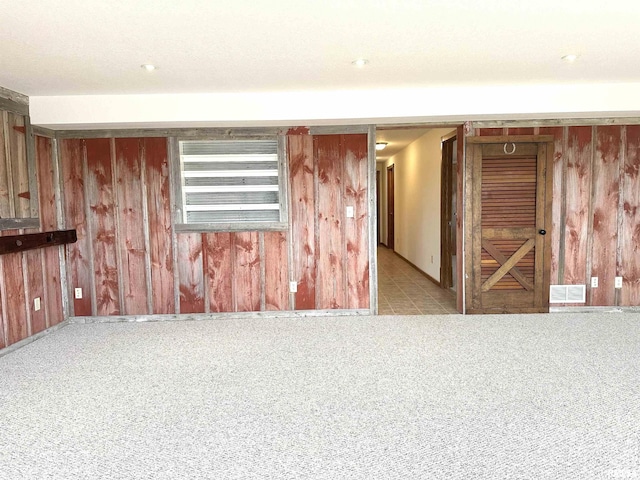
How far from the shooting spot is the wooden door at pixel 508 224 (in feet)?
15.3

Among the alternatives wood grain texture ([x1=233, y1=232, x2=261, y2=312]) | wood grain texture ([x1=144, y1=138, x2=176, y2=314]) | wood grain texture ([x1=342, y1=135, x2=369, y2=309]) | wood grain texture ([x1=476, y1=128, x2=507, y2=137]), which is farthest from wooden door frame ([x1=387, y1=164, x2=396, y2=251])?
wood grain texture ([x1=144, y1=138, x2=176, y2=314])

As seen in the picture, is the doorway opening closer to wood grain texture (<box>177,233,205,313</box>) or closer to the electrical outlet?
the electrical outlet

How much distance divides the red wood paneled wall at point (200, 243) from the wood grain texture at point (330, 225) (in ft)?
0.04

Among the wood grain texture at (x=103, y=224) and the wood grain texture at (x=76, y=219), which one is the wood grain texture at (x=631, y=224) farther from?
the wood grain texture at (x=76, y=219)

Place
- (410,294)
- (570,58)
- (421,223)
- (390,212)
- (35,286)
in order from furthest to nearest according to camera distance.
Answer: (390,212)
(421,223)
(410,294)
(35,286)
(570,58)

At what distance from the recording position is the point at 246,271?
4.87m

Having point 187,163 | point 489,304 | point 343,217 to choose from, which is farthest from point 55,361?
point 489,304

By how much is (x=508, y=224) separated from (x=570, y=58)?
188cm

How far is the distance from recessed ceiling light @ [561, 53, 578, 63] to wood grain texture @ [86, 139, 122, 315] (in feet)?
14.5

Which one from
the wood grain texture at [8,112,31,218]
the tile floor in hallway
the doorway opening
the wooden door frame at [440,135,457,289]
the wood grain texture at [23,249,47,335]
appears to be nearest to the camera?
the wood grain texture at [8,112,31,218]

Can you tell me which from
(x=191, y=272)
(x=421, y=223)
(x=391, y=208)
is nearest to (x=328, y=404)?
(x=191, y=272)

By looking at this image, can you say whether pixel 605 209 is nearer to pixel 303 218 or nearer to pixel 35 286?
pixel 303 218

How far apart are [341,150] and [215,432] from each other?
3.28m

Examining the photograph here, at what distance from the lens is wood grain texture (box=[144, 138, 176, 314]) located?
15.5ft
